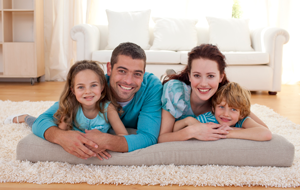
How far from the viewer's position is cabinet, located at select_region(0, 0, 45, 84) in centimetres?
402

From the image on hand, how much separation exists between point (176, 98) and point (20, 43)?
331 cm

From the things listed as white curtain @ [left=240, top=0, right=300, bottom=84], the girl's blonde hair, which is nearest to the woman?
the girl's blonde hair

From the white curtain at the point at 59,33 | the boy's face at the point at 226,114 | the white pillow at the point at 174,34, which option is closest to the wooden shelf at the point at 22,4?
the white curtain at the point at 59,33

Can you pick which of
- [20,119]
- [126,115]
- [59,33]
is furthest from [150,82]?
[59,33]

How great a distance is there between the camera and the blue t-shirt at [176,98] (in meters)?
1.55

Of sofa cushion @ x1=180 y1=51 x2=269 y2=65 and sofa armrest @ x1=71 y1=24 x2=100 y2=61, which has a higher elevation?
sofa armrest @ x1=71 y1=24 x2=100 y2=61

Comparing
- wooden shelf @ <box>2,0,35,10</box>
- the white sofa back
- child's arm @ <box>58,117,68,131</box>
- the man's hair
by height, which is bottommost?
child's arm @ <box>58,117,68,131</box>

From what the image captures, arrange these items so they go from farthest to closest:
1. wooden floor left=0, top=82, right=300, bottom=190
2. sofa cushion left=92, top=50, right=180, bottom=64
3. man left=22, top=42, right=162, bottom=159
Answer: sofa cushion left=92, top=50, right=180, bottom=64 < wooden floor left=0, top=82, right=300, bottom=190 < man left=22, top=42, right=162, bottom=159

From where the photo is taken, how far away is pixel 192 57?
1.59m

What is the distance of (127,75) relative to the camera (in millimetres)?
1478

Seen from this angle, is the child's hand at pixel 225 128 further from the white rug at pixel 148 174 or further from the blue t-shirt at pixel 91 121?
the blue t-shirt at pixel 91 121

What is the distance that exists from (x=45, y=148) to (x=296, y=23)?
15.0ft

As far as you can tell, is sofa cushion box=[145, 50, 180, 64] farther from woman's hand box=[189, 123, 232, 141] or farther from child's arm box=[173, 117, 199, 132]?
woman's hand box=[189, 123, 232, 141]

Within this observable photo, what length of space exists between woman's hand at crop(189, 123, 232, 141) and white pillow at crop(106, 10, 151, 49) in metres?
2.57
